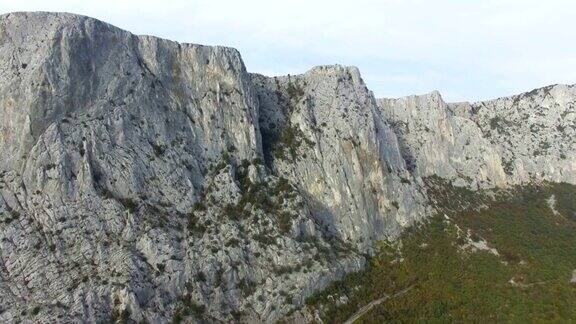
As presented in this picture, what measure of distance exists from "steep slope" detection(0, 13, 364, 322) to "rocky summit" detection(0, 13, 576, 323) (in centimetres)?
23

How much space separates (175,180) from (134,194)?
7773 millimetres

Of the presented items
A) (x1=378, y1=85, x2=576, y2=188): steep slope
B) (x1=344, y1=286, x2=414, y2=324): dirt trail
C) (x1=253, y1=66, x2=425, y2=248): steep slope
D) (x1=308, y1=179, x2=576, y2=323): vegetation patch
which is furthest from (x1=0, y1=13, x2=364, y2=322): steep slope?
(x1=378, y1=85, x2=576, y2=188): steep slope

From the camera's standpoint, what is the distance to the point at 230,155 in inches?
3875

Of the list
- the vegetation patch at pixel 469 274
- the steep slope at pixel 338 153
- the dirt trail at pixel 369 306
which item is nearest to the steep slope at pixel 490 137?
the vegetation patch at pixel 469 274

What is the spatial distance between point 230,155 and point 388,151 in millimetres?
38471

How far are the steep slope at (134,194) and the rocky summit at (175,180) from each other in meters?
0.23

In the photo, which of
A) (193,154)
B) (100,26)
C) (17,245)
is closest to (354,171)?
(193,154)

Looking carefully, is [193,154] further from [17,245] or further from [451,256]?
[451,256]

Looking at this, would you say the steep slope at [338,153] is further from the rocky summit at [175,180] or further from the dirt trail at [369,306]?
the dirt trail at [369,306]

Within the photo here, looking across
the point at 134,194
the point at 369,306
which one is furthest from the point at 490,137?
the point at 134,194

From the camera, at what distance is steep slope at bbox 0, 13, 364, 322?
239ft

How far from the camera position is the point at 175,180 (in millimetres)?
88688

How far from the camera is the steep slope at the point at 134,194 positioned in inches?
2869

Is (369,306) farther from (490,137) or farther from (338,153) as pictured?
(490,137)
